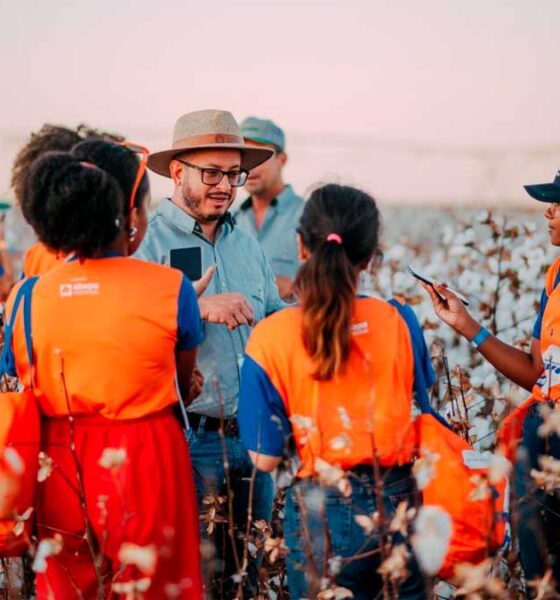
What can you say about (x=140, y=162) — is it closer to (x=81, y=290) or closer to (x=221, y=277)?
(x=81, y=290)

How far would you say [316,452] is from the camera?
2.61 m

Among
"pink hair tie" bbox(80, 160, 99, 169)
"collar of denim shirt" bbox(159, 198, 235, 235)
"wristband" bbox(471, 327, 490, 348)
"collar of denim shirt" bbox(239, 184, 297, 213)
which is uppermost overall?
"pink hair tie" bbox(80, 160, 99, 169)

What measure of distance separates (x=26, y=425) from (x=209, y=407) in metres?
0.86

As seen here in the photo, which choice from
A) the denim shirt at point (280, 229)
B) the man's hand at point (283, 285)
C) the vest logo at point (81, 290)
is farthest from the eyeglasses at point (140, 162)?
the denim shirt at point (280, 229)

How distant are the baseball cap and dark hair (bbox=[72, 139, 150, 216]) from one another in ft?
5.24

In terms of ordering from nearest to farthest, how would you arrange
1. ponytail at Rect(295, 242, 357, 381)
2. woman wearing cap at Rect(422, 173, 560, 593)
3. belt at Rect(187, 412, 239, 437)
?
ponytail at Rect(295, 242, 357, 381)
woman wearing cap at Rect(422, 173, 560, 593)
belt at Rect(187, 412, 239, 437)

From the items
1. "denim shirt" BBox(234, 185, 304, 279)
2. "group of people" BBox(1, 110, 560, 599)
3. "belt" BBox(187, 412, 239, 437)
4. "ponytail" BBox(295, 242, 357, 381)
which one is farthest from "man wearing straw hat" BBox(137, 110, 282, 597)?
"denim shirt" BBox(234, 185, 304, 279)

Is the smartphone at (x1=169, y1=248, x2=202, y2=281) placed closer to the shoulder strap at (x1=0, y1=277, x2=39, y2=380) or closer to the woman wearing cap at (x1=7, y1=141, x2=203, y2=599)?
the woman wearing cap at (x1=7, y1=141, x2=203, y2=599)

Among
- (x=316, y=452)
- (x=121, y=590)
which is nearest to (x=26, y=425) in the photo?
(x=121, y=590)

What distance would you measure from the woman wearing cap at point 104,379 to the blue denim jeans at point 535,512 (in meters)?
1.21

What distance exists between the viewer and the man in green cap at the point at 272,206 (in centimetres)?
641

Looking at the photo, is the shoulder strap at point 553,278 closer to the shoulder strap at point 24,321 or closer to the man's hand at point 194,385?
the man's hand at point 194,385

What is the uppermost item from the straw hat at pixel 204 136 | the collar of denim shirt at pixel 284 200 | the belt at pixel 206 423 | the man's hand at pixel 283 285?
the straw hat at pixel 204 136

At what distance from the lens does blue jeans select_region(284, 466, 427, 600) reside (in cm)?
264
